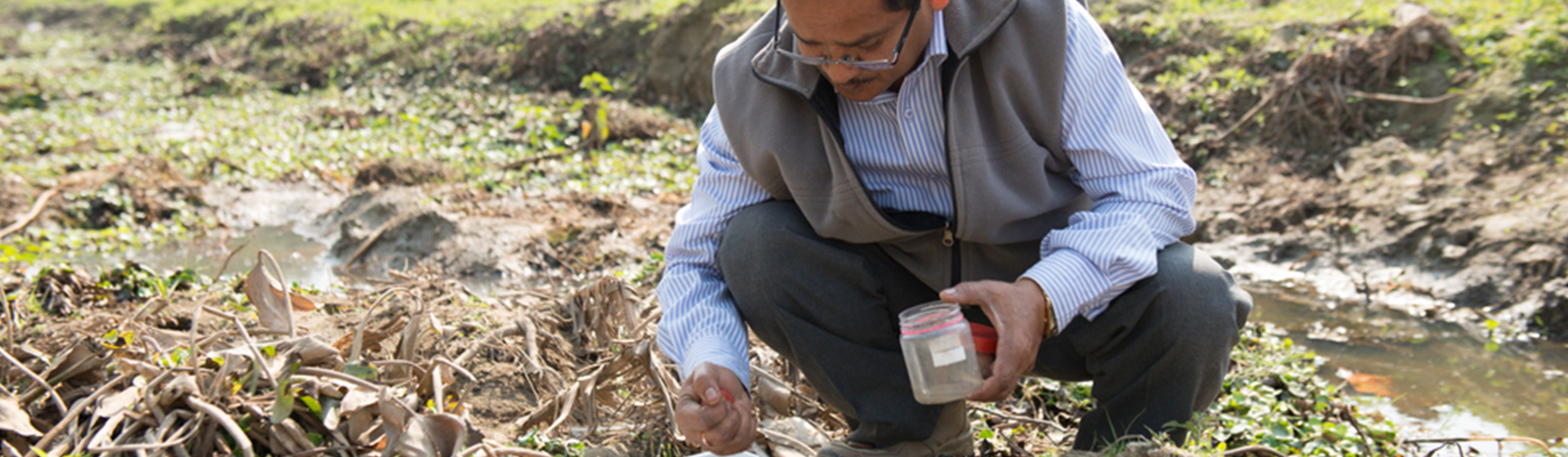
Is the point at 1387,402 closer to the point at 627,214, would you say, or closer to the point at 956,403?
the point at 956,403

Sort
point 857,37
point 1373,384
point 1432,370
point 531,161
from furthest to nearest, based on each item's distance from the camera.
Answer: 1. point 531,161
2. point 1432,370
3. point 1373,384
4. point 857,37

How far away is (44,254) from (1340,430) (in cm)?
521

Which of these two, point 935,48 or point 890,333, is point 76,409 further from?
point 935,48

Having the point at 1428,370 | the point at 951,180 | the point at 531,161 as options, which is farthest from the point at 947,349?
the point at 531,161

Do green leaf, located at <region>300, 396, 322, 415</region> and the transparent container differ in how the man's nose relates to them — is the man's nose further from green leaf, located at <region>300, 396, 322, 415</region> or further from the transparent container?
green leaf, located at <region>300, 396, 322, 415</region>

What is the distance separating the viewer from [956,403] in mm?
2121

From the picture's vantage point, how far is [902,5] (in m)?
1.84

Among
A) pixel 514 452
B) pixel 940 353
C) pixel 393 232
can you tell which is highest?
pixel 940 353

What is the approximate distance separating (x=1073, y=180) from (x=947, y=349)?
19.4 inches

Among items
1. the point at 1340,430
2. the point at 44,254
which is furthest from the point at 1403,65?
the point at 44,254

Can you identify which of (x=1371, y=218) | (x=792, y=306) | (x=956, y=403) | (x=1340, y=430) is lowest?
(x=1371, y=218)

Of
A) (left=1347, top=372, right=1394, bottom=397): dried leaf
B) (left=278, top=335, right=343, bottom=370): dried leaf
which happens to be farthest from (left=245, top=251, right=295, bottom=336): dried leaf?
(left=1347, top=372, right=1394, bottom=397): dried leaf

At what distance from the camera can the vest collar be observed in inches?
73.7

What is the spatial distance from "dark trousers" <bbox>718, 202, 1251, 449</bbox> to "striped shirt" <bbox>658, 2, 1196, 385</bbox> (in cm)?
6
